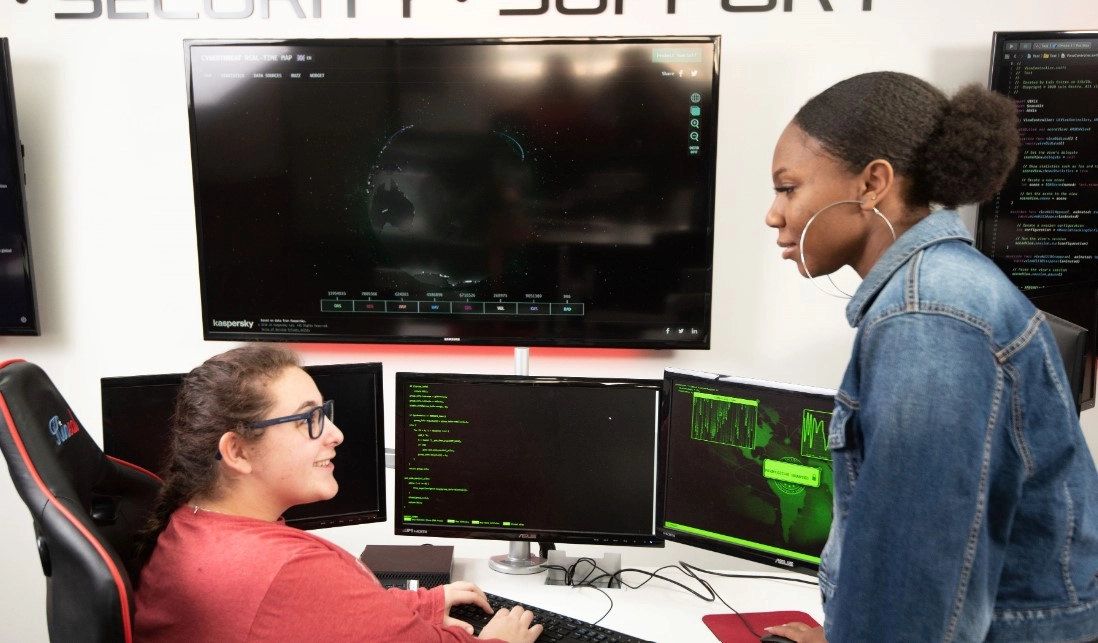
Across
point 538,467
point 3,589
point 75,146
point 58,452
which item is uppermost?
point 75,146

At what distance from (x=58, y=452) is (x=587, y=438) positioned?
1.05 metres

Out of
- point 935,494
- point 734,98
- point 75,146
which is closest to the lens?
point 935,494

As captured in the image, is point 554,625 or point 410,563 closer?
point 554,625

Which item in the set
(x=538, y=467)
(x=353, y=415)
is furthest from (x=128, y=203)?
(x=538, y=467)

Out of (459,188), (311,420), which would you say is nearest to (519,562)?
(311,420)

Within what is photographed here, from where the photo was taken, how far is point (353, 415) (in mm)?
1972

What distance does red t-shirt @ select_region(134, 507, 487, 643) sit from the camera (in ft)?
4.35

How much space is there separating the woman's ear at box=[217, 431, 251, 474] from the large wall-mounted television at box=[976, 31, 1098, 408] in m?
1.87

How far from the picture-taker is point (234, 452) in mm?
1496

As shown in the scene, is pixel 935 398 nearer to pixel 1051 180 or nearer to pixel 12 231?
pixel 1051 180

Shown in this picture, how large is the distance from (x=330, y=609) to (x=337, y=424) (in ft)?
2.10

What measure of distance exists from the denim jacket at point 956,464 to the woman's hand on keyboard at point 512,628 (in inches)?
28.4

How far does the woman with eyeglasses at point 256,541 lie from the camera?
134cm

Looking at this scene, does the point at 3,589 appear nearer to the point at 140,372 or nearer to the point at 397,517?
the point at 140,372
